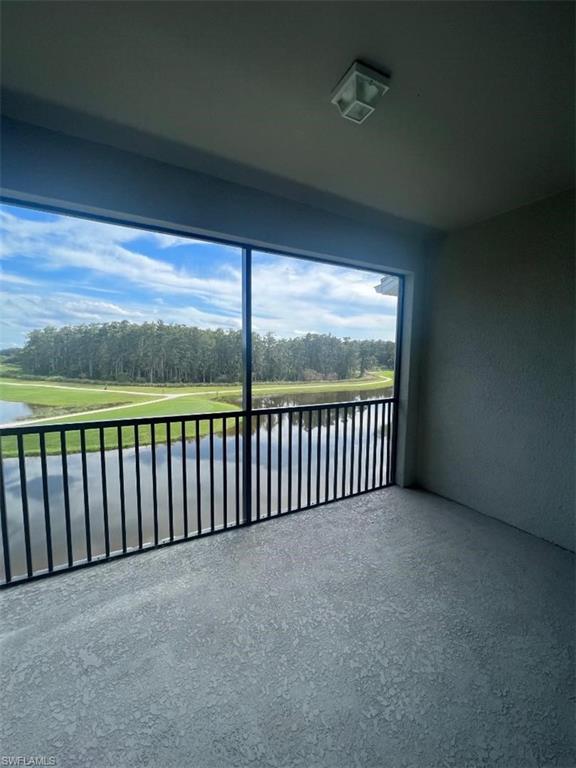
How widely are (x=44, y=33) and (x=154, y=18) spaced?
1.42ft

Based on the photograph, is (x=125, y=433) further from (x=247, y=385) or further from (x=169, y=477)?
(x=247, y=385)

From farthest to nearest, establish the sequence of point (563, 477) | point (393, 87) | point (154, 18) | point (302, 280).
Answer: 1. point (302, 280)
2. point (563, 477)
3. point (393, 87)
4. point (154, 18)

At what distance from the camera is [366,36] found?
112 cm

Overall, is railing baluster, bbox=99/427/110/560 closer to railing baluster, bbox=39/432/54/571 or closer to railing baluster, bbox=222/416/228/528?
railing baluster, bbox=39/432/54/571

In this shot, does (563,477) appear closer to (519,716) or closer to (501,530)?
(501,530)

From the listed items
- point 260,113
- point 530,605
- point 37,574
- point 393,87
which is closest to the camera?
point 393,87

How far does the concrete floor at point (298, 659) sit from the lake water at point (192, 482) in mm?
250

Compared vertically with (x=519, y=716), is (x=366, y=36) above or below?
above

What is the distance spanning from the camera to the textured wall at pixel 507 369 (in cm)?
210

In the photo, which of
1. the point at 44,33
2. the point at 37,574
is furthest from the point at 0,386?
the point at 44,33

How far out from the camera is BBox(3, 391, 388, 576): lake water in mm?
1848

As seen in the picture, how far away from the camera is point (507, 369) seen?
2381mm

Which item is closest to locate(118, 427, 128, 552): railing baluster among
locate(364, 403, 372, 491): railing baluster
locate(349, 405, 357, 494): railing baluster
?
locate(349, 405, 357, 494): railing baluster

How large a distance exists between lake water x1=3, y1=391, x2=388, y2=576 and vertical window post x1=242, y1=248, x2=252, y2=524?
0.16ft
